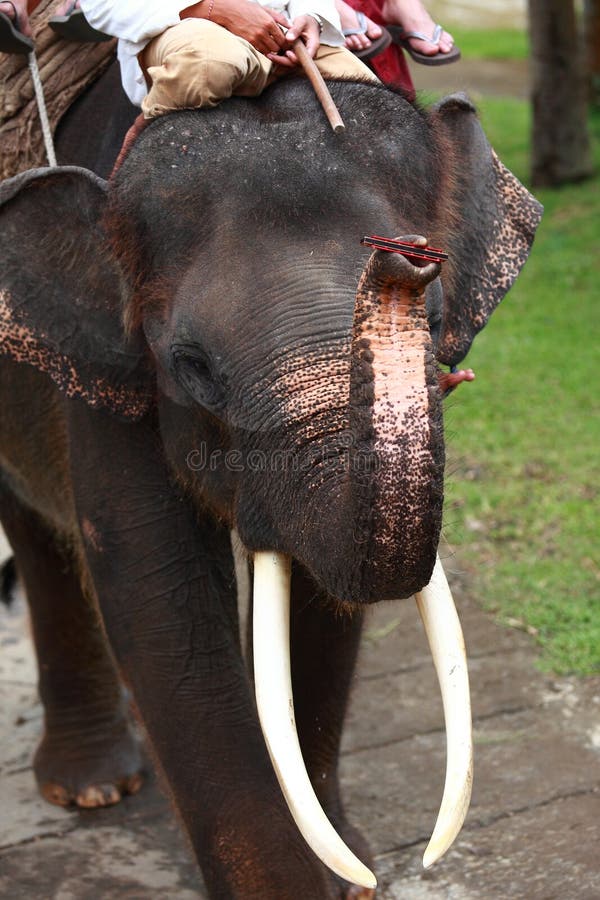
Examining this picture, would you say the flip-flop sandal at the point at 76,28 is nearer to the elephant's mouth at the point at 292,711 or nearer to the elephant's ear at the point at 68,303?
the elephant's ear at the point at 68,303

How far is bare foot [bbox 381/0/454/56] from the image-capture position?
11.1 ft

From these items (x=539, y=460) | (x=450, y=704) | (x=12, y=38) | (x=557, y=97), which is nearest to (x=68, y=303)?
(x=12, y=38)

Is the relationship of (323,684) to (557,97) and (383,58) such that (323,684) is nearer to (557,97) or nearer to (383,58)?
(383,58)

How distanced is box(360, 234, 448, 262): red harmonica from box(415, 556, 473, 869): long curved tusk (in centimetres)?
57

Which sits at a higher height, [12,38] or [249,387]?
[12,38]

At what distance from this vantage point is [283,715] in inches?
101

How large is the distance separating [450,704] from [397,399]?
0.71 metres

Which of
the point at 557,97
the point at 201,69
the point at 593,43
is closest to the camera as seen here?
the point at 201,69

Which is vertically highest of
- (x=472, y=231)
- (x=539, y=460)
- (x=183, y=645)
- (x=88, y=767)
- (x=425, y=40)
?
(x=425, y=40)

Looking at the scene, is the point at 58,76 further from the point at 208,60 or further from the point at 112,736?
the point at 112,736

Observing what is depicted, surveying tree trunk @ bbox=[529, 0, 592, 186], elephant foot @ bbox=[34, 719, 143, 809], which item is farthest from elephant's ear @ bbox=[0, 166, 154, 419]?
tree trunk @ bbox=[529, 0, 592, 186]

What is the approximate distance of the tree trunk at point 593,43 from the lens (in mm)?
11930

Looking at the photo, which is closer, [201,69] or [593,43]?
[201,69]

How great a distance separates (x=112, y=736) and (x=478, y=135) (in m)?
2.08
